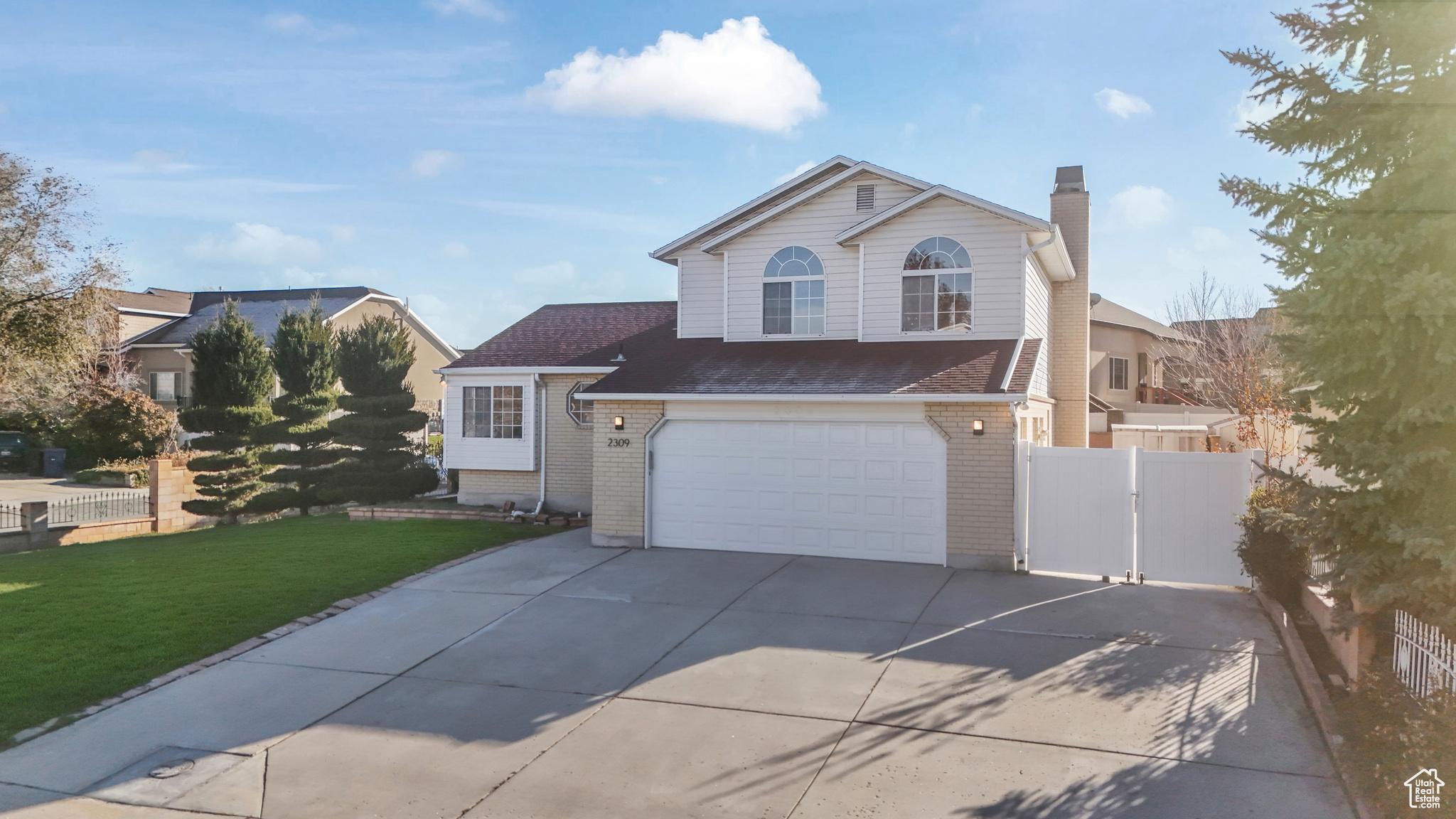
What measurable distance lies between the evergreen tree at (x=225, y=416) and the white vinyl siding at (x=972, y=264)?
15.7 m

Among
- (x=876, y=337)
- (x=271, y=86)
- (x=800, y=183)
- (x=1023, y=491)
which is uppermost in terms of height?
(x=271, y=86)

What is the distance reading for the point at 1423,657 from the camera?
6.79 meters

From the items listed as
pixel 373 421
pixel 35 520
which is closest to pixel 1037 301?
pixel 373 421

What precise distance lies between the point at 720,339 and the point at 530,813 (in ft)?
39.8

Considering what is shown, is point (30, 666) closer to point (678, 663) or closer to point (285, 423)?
point (678, 663)

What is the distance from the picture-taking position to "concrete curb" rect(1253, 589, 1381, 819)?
616 centimetres

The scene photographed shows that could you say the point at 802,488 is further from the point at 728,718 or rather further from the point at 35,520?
the point at 35,520

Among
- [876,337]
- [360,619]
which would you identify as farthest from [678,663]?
[876,337]

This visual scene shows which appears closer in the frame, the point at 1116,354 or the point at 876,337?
the point at 876,337

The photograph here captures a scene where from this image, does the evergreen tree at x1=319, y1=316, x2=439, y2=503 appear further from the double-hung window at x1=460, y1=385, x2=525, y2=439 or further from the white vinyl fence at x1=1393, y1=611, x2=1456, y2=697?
the white vinyl fence at x1=1393, y1=611, x2=1456, y2=697

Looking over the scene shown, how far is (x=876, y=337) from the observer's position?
52.7 feet

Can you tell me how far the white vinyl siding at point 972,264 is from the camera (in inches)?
601

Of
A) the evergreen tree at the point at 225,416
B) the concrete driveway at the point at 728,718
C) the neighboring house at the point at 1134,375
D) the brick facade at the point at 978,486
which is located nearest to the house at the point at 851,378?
the brick facade at the point at 978,486

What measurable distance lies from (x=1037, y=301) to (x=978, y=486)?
536 centimetres
